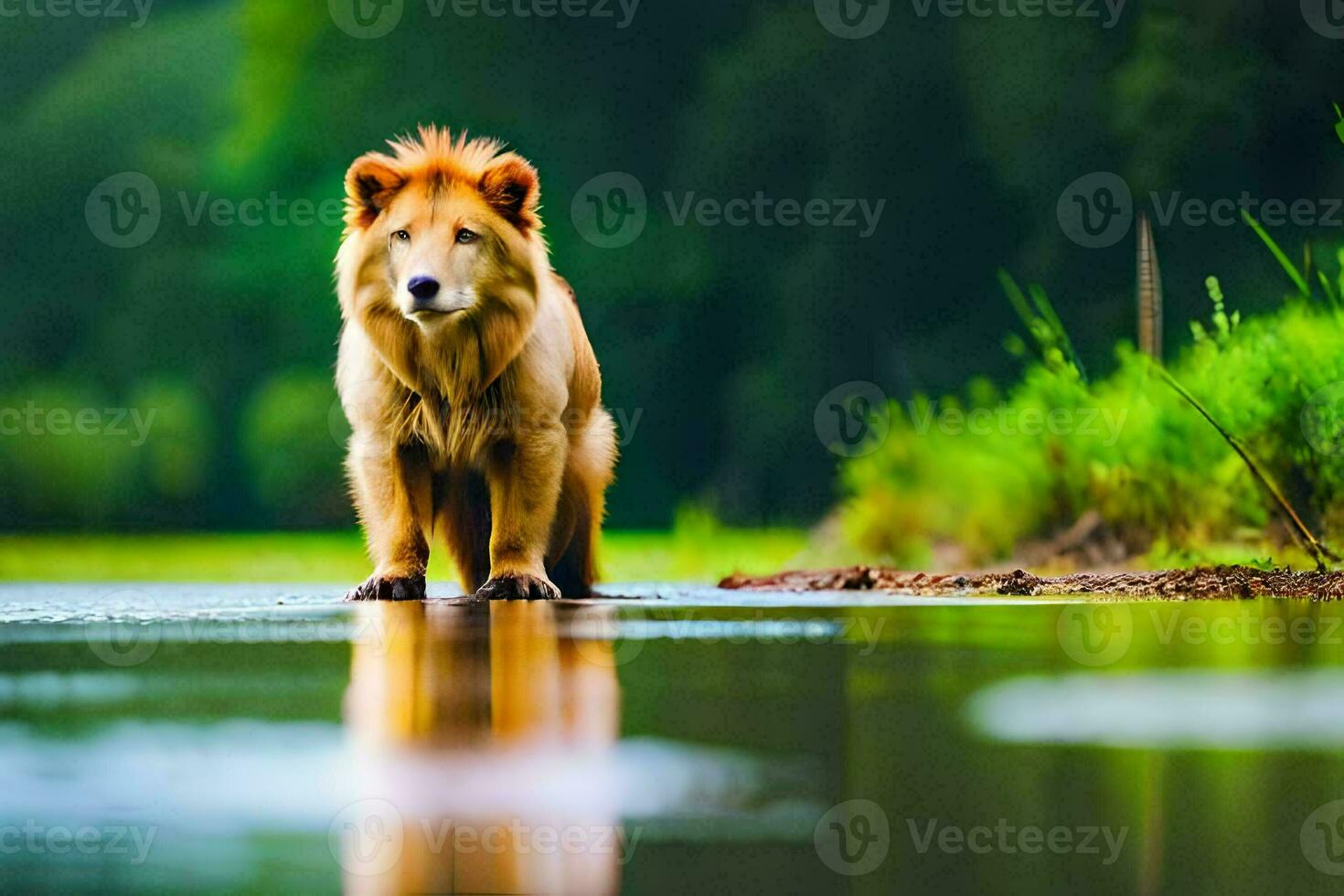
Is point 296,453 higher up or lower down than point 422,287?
higher up

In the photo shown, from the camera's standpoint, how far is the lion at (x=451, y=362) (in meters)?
3.97

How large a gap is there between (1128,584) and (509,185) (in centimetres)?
206

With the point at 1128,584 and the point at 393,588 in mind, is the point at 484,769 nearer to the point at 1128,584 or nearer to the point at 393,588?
the point at 393,588

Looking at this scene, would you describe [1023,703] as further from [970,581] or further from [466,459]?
[970,581]

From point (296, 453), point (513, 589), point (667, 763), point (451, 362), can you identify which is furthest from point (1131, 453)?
point (667, 763)

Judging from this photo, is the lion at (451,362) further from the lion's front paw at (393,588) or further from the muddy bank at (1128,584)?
the muddy bank at (1128,584)

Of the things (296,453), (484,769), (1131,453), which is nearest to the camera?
(484,769)

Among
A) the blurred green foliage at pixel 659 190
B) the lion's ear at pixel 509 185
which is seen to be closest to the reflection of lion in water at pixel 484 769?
the lion's ear at pixel 509 185

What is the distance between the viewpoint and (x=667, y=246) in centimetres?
664

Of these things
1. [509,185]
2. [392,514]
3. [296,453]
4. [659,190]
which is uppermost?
[659,190]

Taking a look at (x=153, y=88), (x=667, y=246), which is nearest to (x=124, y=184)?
(x=153, y=88)

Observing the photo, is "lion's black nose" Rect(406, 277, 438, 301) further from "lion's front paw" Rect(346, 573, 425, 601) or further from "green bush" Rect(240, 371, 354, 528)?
"green bush" Rect(240, 371, 354, 528)

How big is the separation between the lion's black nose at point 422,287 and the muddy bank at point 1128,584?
70.0 inches

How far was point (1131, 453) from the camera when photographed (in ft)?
17.7
